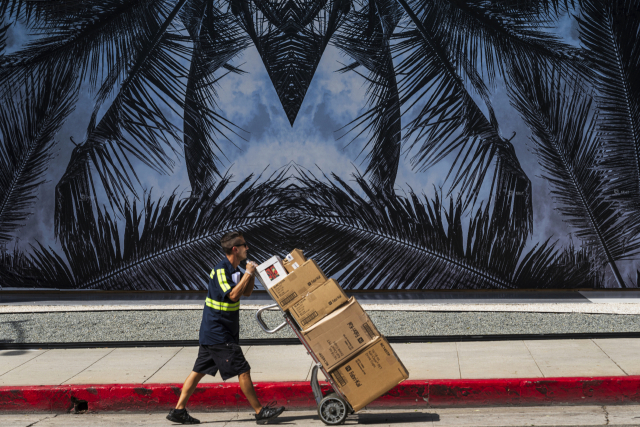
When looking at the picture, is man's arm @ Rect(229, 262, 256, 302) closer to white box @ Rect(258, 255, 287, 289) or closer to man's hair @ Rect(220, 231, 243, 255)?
white box @ Rect(258, 255, 287, 289)

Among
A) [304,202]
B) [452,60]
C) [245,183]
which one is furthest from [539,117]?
[245,183]

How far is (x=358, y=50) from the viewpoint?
13398 mm

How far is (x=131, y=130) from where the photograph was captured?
13.5 m

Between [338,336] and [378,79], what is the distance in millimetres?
8786

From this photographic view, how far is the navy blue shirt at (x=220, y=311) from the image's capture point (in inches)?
222

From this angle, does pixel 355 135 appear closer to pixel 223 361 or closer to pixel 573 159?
pixel 573 159

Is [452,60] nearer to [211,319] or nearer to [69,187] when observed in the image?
[69,187]

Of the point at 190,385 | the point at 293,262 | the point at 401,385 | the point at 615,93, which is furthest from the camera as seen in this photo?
the point at 615,93

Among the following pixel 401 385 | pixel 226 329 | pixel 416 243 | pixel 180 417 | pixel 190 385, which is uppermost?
pixel 226 329

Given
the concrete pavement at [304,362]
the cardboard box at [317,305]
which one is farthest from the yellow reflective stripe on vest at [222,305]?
the concrete pavement at [304,362]

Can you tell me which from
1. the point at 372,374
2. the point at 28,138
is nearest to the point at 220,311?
the point at 372,374

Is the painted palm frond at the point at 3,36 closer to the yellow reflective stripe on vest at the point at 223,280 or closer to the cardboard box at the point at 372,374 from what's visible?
the yellow reflective stripe on vest at the point at 223,280

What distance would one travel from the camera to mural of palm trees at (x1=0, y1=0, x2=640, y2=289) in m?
13.1

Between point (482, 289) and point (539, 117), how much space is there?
11.7ft
